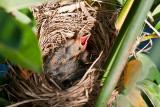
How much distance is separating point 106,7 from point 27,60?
0.66 meters

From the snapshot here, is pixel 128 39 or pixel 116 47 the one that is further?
pixel 116 47

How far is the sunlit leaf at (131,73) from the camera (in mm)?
521

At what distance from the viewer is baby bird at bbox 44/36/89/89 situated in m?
0.80

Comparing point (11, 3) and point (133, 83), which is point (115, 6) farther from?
point (11, 3)

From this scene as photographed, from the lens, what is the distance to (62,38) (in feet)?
2.83

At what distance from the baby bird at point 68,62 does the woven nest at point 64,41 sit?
0.13ft

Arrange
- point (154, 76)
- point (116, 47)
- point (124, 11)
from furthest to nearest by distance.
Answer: point (154, 76) → point (124, 11) → point (116, 47)

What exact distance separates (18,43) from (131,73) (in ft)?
1.54

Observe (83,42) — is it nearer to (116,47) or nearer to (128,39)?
(116,47)

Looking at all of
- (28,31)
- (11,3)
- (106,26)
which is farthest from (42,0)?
(106,26)

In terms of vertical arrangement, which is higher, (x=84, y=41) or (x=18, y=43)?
(x=18, y=43)

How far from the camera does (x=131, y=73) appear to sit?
0.56 metres

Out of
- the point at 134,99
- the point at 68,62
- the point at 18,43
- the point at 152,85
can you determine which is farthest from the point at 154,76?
the point at 18,43

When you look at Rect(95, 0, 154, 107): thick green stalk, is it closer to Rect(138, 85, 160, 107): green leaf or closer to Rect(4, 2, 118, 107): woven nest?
Rect(4, 2, 118, 107): woven nest
